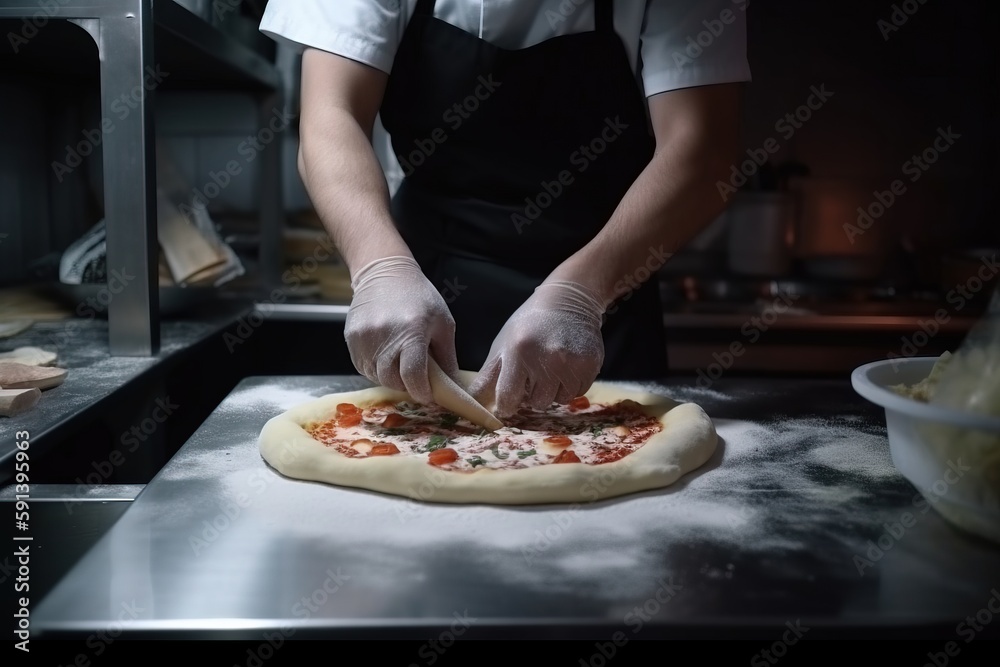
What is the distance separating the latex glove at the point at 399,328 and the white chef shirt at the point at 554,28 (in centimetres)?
49

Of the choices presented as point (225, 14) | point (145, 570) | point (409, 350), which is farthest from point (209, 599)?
point (225, 14)

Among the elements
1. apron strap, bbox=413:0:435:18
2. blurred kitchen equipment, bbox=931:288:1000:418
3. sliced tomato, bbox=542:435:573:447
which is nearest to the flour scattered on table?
sliced tomato, bbox=542:435:573:447

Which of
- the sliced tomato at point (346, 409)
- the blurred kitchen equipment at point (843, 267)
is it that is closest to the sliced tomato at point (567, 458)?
the sliced tomato at point (346, 409)

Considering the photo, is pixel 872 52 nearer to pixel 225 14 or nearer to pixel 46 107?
pixel 225 14

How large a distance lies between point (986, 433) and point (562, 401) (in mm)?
671

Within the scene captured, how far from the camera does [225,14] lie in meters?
2.38

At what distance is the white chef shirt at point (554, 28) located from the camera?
150 centimetres

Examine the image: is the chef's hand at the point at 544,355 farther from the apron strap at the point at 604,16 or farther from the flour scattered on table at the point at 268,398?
the apron strap at the point at 604,16

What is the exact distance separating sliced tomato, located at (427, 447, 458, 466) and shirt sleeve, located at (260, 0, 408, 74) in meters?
0.83

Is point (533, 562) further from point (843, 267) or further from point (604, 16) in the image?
point (843, 267)

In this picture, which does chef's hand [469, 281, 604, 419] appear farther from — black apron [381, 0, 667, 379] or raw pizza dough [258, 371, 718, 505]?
black apron [381, 0, 667, 379]

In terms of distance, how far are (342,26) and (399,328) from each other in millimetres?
642

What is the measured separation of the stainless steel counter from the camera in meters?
0.73

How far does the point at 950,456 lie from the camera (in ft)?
2.84
